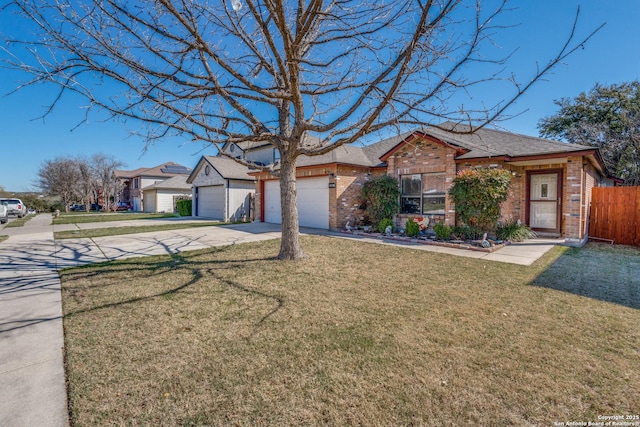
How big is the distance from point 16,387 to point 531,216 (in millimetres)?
13064

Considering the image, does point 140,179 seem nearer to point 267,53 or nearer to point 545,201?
point 267,53

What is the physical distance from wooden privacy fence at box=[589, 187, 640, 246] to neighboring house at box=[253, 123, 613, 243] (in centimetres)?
44

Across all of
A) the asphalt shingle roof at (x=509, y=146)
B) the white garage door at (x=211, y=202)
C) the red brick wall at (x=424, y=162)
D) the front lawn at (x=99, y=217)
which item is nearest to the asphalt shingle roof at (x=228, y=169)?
the white garage door at (x=211, y=202)

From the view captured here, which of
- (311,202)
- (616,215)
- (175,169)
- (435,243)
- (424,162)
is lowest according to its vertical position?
(435,243)

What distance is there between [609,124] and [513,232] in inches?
734

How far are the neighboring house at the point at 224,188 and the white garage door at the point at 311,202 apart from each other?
3.51 m

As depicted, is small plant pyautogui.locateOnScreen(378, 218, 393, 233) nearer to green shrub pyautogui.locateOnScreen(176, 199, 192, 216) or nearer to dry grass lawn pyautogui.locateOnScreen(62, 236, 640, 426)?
dry grass lawn pyautogui.locateOnScreen(62, 236, 640, 426)

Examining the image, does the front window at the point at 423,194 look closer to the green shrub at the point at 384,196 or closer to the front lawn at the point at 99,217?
the green shrub at the point at 384,196

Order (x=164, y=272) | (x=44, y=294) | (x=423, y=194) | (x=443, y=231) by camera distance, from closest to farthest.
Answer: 1. (x=44, y=294)
2. (x=164, y=272)
3. (x=443, y=231)
4. (x=423, y=194)

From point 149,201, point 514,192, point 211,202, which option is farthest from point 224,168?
point 149,201

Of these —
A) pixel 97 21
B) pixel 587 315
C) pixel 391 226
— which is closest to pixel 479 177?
pixel 391 226

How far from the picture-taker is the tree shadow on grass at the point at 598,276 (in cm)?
462

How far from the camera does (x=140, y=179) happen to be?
34906 millimetres

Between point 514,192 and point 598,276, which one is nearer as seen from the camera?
point 598,276
